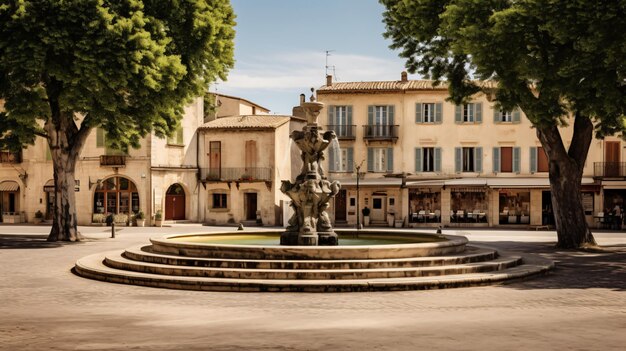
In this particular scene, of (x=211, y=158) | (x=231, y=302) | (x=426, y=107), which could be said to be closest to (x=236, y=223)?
(x=211, y=158)

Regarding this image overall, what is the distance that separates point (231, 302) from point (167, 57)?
44.8 feet

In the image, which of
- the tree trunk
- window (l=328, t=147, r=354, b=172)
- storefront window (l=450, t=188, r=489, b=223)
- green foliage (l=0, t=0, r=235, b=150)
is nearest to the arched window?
window (l=328, t=147, r=354, b=172)

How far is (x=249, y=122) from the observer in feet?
152

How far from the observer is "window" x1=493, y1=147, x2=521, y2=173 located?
43312 mm

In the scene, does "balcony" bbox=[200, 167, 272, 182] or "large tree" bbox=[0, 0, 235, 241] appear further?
"balcony" bbox=[200, 167, 272, 182]

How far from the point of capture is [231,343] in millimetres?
8344

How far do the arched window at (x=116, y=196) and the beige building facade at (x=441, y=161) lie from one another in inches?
497

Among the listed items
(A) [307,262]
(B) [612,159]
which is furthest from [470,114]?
(A) [307,262]

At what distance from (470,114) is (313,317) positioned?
3530cm

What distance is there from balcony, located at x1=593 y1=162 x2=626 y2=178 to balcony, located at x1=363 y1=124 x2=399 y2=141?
12.3 meters

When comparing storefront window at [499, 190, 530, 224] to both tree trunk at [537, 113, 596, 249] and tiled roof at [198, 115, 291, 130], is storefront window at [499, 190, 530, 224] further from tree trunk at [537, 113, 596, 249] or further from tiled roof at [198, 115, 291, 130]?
tree trunk at [537, 113, 596, 249]

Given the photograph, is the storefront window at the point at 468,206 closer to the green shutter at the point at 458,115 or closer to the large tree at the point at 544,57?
the green shutter at the point at 458,115

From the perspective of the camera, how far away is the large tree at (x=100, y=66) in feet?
72.7

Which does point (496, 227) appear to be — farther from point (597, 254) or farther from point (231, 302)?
point (231, 302)
